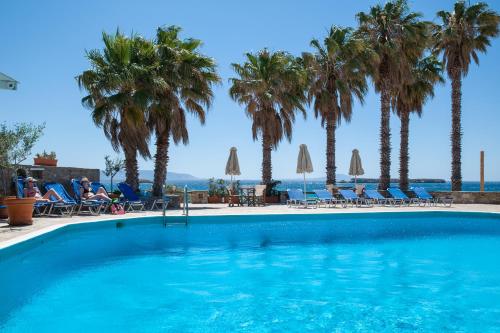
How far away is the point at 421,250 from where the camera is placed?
30.9 ft

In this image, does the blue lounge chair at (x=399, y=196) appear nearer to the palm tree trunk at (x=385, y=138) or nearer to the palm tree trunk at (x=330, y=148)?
the palm tree trunk at (x=385, y=138)

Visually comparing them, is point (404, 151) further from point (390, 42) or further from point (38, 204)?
point (38, 204)

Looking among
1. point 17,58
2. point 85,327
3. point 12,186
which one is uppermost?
point 17,58

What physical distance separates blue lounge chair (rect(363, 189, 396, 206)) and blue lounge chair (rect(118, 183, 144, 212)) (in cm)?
843

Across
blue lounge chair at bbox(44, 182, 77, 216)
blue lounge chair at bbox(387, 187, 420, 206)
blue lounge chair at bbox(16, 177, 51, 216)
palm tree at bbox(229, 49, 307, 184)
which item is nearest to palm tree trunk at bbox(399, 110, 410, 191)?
blue lounge chair at bbox(387, 187, 420, 206)

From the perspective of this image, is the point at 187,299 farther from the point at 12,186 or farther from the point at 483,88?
the point at 483,88

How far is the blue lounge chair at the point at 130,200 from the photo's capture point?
1432cm

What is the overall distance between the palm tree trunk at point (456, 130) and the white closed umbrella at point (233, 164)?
1030cm

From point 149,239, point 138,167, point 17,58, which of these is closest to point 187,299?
point 149,239

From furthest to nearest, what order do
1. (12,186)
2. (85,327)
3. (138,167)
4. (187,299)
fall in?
(138,167) < (12,186) < (187,299) < (85,327)

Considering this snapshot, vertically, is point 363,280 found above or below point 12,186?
below

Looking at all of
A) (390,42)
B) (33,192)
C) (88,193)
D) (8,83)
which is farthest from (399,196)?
(8,83)

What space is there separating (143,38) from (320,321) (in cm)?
1341

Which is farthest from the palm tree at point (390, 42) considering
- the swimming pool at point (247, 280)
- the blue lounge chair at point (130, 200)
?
the blue lounge chair at point (130, 200)
